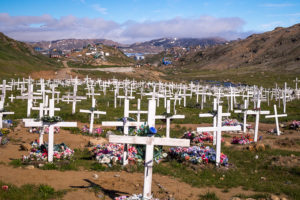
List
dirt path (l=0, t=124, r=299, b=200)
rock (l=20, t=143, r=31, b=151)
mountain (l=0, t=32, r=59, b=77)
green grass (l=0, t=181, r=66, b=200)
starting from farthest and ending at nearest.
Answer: mountain (l=0, t=32, r=59, b=77) → rock (l=20, t=143, r=31, b=151) → dirt path (l=0, t=124, r=299, b=200) → green grass (l=0, t=181, r=66, b=200)

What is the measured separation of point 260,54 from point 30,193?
14822cm

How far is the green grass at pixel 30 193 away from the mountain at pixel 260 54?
108m

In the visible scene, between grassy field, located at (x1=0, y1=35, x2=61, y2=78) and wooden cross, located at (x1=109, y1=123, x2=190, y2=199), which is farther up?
grassy field, located at (x1=0, y1=35, x2=61, y2=78)

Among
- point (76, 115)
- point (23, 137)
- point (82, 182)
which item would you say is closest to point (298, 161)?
point (82, 182)

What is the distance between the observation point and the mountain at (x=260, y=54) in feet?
393

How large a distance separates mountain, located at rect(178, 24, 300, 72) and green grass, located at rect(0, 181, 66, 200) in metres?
108

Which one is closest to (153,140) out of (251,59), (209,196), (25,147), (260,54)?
(209,196)

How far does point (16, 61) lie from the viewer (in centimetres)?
9350

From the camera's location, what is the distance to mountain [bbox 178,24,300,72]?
393ft

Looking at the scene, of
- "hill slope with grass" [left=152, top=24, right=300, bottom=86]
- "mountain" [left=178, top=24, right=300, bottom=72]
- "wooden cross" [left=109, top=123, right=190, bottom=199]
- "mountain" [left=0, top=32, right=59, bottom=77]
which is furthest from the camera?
"mountain" [left=178, top=24, right=300, bottom=72]

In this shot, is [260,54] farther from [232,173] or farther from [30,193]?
[30,193]

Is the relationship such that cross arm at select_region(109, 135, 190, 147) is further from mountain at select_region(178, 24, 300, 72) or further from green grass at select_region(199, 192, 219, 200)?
mountain at select_region(178, 24, 300, 72)

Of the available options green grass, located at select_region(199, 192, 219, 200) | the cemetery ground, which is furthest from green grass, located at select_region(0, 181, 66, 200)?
green grass, located at select_region(199, 192, 219, 200)

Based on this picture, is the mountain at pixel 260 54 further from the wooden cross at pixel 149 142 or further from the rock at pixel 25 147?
the wooden cross at pixel 149 142
